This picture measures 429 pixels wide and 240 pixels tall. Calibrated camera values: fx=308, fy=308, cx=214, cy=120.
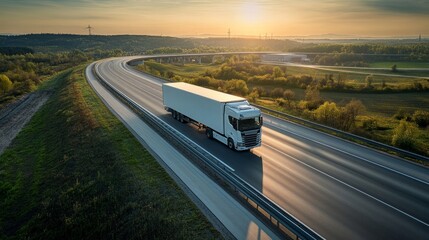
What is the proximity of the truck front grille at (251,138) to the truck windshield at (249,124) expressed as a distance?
354mm

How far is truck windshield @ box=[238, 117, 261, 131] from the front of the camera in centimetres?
2184

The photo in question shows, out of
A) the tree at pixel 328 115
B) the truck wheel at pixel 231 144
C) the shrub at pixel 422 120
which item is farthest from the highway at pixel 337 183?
the shrub at pixel 422 120

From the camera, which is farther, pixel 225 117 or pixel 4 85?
pixel 4 85

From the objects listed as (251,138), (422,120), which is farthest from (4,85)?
(422,120)

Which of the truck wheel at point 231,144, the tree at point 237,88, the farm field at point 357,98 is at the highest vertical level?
the truck wheel at point 231,144

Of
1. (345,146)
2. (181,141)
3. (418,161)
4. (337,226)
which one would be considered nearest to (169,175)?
(181,141)

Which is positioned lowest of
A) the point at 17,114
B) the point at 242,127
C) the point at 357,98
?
the point at 357,98

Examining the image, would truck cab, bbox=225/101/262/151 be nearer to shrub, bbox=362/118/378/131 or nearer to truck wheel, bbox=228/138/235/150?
truck wheel, bbox=228/138/235/150

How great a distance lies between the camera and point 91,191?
63.2 feet

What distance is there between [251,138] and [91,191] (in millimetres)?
11185

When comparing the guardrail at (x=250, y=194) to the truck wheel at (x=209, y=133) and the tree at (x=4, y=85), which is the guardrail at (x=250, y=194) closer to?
the truck wheel at (x=209, y=133)

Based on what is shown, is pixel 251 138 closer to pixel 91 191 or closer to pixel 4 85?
pixel 91 191

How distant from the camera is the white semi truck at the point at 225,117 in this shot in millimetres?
Result: 21938

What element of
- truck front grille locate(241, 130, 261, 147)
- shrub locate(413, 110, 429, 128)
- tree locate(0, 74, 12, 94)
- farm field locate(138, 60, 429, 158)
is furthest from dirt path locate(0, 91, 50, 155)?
shrub locate(413, 110, 429, 128)
